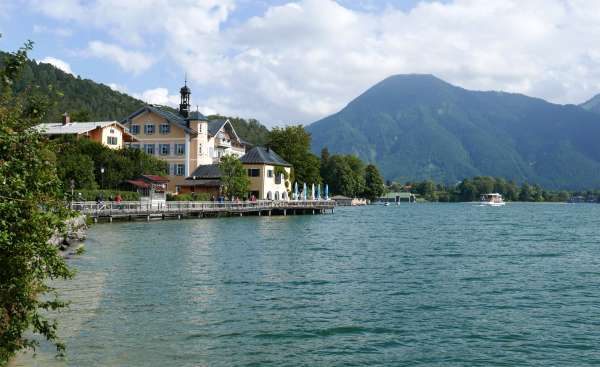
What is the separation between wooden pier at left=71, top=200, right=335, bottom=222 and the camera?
54.6 meters

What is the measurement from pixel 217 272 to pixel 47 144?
1608 cm

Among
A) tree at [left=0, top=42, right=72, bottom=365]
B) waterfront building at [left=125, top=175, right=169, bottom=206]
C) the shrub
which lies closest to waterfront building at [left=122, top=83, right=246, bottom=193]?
waterfront building at [left=125, top=175, right=169, bottom=206]

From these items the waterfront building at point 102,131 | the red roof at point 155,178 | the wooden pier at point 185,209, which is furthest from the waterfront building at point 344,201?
the red roof at point 155,178

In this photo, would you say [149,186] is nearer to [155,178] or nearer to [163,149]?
[155,178]

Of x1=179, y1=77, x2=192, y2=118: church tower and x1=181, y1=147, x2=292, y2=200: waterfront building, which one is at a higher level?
x1=179, y1=77, x2=192, y2=118: church tower

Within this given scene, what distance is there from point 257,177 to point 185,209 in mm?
22940

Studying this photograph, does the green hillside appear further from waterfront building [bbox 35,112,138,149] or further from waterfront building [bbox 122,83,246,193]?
waterfront building [bbox 35,112,138,149]

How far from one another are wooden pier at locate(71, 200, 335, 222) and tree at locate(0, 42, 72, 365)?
1475 inches

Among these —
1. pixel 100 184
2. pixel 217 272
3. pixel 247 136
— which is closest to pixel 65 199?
pixel 217 272

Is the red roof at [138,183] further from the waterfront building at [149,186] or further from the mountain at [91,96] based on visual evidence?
the mountain at [91,96]

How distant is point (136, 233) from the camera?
1736 inches

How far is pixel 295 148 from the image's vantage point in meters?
105

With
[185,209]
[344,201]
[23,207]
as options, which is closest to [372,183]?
[344,201]

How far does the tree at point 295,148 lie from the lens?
10506 centimetres
